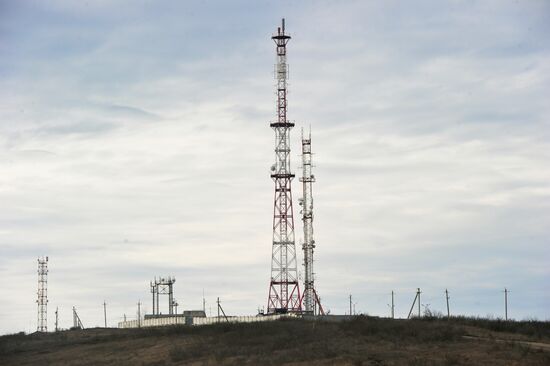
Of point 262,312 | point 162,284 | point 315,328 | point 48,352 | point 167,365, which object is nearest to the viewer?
point 167,365

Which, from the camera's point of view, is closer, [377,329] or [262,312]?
[377,329]

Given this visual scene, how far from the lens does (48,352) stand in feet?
276

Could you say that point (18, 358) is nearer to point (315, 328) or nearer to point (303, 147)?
point (315, 328)

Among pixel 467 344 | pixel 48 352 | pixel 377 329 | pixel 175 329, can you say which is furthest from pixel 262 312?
pixel 467 344

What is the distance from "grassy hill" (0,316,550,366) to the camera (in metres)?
55.6

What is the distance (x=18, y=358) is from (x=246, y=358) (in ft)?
94.5

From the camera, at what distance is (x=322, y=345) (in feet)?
204

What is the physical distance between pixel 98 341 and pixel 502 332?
121ft

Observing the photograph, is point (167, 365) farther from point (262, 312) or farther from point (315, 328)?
point (262, 312)

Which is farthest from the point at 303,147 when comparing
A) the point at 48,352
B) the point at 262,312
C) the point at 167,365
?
the point at 167,365

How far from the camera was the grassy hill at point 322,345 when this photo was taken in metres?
55.6

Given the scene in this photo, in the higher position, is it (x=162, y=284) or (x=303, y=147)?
(x=303, y=147)

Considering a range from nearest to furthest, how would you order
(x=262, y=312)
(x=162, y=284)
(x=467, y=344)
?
(x=467, y=344) → (x=262, y=312) → (x=162, y=284)

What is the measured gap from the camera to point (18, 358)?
3223 inches
